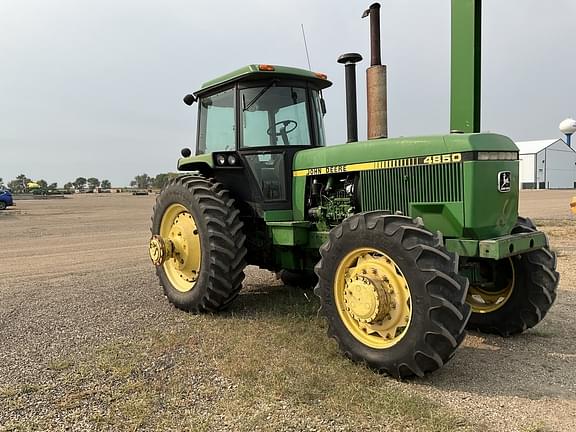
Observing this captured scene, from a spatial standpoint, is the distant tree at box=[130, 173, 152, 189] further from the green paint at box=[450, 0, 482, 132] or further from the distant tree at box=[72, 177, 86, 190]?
the green paint at box=[450, 0, 482, 132]

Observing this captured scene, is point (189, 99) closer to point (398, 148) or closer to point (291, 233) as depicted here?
point (291, 233)

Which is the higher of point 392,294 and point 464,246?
point 464,246

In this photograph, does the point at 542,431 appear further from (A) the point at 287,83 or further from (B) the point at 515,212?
(A) the point at 287,83

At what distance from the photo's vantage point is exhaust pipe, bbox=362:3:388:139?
224 inches

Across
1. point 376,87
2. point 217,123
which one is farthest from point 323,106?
point 217,123

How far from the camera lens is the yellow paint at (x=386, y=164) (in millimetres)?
4048

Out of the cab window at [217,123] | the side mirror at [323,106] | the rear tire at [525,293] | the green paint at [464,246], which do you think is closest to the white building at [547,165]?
the side mirror at [323,106]

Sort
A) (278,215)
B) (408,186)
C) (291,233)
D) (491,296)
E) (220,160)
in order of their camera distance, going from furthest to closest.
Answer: (220,160), (278,215), (291,233), (491,296), (408,186)

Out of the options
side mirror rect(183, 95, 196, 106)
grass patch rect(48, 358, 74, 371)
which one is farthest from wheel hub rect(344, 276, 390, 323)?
side mirror rect(183, 95, 196, 106)

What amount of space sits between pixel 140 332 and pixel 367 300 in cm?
244

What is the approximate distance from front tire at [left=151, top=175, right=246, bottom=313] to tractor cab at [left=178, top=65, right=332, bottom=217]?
1.06ft

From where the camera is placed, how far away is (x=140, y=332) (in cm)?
489

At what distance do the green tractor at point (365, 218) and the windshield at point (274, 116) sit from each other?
14 millimetres

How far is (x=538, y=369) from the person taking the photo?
388 centimetres
